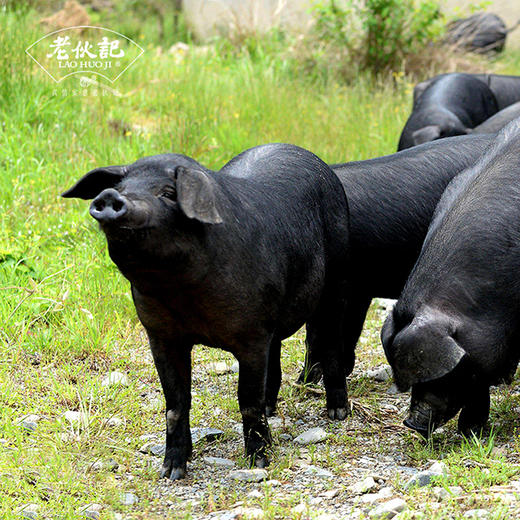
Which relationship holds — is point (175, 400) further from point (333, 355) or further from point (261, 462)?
point (333, 355)

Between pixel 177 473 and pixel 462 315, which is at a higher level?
pixel 462 315

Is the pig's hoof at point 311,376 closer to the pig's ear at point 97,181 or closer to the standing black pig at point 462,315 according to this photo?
the standing black pig at point 462,315

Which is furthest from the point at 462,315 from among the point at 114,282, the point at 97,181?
the point at 114,282

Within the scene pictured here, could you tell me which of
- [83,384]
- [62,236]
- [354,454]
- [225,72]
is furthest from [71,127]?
[354,454]

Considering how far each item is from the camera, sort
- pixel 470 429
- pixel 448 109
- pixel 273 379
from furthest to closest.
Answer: pixel 448 109
pixel 273 379
pixel 470 429

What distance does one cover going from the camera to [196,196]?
328 cm

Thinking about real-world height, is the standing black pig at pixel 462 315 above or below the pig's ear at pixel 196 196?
below

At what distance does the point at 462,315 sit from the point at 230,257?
100 cm

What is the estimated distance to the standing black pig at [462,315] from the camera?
3.70 metres

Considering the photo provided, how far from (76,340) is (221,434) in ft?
4.23

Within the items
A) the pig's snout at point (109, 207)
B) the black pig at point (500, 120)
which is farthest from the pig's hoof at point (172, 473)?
the black pig at point (500, 120)

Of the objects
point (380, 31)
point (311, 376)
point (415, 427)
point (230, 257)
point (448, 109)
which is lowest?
point (311, 376)

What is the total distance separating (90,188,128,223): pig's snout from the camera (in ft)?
9.87

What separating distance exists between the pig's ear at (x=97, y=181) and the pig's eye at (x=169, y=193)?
0.70 ft
